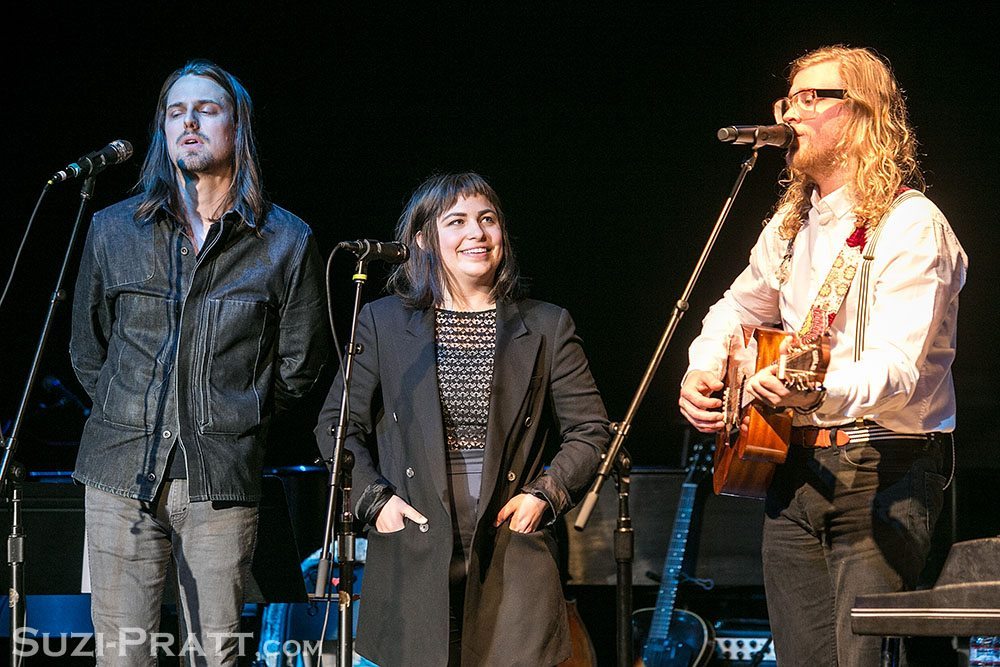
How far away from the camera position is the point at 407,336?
3.60m

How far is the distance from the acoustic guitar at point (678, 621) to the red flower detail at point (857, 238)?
2.29 meters

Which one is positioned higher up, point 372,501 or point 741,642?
point 372,501

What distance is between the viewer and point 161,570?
10.9 feet

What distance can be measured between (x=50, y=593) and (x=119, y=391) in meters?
1.55

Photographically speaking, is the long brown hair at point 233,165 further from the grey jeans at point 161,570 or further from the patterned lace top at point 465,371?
the grey jeans at point 161,570

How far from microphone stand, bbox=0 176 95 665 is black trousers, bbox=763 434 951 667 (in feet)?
6.96

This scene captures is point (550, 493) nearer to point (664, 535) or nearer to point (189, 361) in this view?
point (189, 361)

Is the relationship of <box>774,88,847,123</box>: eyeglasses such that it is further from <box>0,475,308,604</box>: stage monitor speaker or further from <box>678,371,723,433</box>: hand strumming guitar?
<box>0,475,308,604</box>: stage monitor speaker

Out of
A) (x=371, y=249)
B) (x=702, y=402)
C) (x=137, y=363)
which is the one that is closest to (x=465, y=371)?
(x=371, y=249)

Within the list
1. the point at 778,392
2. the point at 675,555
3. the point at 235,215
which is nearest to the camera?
the point at 778,392

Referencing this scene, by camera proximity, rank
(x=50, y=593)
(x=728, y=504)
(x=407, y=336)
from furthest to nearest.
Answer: (x=728, y=504) < (x=50, y=593) < (x=407, y=336)

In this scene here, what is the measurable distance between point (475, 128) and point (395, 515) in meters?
2.92

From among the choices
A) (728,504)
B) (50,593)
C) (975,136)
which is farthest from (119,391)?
(975,136)

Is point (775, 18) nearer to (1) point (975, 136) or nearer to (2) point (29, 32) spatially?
(1) point (975, 136)
